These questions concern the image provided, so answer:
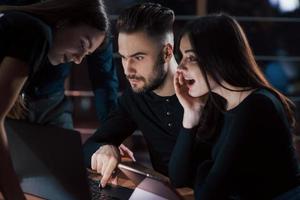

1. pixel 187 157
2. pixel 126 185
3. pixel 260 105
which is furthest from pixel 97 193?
pixel 260 105

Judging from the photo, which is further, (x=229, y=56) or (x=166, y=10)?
(x=166, y=10)

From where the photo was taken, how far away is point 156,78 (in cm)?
126

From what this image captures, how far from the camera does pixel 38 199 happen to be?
43.3 inches

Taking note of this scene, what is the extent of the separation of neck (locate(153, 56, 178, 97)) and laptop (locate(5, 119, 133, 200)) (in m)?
0.30

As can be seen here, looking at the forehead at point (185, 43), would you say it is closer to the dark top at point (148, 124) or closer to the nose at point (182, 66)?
the nose at point (182, 66)

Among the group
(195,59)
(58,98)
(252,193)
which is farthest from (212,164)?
(58,98)

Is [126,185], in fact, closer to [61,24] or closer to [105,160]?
[105,160]

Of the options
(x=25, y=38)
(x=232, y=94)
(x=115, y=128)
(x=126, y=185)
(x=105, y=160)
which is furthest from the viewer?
(x=115, y=128)

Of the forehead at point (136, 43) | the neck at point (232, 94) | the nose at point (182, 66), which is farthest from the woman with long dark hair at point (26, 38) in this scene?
the neck at point (232, 94)

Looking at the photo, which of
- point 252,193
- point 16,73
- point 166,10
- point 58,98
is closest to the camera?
point 16,73

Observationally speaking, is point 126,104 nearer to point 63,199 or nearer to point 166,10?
point 166,10

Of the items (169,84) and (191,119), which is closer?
(191,119)

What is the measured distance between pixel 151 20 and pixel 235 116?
342 millimetres

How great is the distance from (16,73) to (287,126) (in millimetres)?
572
